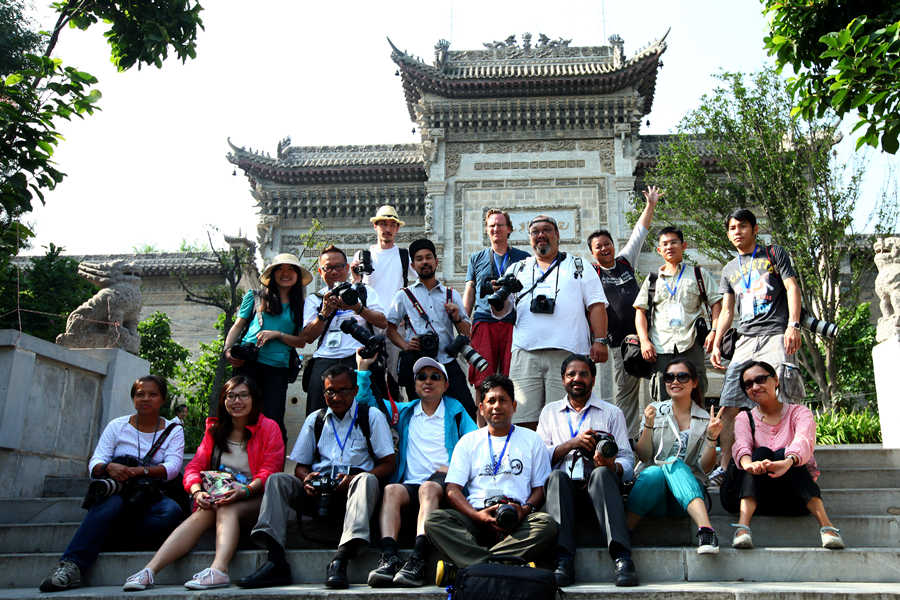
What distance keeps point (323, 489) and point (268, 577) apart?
616 millimetres

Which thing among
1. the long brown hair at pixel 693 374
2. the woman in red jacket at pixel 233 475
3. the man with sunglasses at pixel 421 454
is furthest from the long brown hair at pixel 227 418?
the long brown hair at pixel 693 374

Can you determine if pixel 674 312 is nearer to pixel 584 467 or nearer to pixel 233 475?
pixel 584 467

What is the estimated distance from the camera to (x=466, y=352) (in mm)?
5594

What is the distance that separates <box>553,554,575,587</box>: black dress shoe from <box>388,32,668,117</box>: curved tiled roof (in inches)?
724

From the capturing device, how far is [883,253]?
7781mm

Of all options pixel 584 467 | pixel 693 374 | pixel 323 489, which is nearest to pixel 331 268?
pixel 323 489

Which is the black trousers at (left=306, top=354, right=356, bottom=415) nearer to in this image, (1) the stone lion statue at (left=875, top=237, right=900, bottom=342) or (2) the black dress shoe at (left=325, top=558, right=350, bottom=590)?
(2) the black dress shoe at (left=325, top=558, right=350, bottom=590)

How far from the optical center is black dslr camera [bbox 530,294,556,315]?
5.88m

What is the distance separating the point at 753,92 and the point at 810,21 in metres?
8.00

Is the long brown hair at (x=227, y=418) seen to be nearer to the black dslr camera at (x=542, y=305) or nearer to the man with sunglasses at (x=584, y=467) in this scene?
the man with sunglasses at (x=584, y=467)

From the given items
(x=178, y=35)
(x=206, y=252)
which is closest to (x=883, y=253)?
(x=178, y=35)

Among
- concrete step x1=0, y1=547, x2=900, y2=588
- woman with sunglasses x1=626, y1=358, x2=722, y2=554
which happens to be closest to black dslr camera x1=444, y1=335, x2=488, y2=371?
woman with sunglasses x1=626, y1=358, x2=722, y2=554

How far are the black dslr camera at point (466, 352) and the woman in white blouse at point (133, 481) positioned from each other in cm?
203

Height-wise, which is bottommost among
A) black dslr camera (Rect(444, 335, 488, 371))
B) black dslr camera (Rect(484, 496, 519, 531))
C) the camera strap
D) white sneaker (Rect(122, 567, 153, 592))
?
white sneaker (Rect(122, 567, 153, 592))
